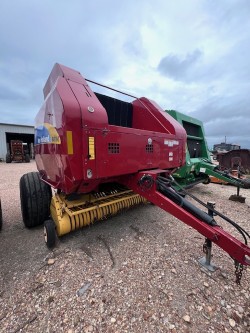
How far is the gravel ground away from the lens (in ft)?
4.77

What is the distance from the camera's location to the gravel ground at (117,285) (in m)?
1.46

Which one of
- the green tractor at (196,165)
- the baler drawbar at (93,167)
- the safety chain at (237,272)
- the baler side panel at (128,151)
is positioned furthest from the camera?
the green tractor at (196,165)

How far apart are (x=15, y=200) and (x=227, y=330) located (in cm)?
480

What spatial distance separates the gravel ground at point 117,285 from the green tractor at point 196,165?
2012mm

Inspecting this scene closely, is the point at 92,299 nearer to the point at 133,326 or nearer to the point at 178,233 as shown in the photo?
the point at 133,326

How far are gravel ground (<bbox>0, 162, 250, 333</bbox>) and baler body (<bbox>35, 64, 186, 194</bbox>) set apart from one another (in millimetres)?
856

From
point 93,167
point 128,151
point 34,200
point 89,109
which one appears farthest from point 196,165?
point 34,200

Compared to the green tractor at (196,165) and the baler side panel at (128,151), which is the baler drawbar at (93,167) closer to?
the baler side panel at (128,151)

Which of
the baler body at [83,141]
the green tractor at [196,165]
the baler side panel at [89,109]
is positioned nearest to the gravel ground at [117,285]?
the baler body at [83,141]

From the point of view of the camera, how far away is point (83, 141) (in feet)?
6.01

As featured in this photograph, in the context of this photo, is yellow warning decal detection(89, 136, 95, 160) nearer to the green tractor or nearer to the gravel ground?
the gravel ground

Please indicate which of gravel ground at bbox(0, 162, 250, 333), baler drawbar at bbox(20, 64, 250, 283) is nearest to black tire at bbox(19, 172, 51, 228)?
baler drawbar at bbox(20, 64, 250, 283)

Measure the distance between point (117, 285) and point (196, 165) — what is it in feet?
12.9

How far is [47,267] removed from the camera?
2.04m
